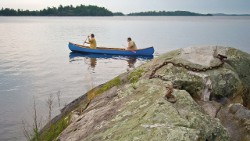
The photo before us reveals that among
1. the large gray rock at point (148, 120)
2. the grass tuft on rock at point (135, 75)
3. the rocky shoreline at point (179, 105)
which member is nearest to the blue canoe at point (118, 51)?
the rocky shoreline at point (179, 105)

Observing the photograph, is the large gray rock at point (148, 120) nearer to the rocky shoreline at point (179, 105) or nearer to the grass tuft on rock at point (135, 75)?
the rocky shoreline at point (179, 105)

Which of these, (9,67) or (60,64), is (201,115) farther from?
(60,64)

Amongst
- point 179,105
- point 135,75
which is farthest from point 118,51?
point 179,105

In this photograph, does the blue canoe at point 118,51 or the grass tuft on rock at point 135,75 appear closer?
the grass tuft on rock at point 135,75

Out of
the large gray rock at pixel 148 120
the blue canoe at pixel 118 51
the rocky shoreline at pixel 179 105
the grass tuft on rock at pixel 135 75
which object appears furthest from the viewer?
the blue canoe at pixel 118 51

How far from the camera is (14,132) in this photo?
11.4 metres

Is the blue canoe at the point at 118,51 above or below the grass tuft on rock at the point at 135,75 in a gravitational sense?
below

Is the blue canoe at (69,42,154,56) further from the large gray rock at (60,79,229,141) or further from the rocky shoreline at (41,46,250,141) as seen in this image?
the large gray rock at (60,79,229,141)

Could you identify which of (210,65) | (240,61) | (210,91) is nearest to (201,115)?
(210,91)

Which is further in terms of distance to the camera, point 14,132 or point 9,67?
point 9,67

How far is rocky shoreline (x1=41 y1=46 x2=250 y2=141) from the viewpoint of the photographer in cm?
338

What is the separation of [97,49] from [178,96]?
94.4 feet

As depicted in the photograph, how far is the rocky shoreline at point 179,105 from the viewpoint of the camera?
3383mm

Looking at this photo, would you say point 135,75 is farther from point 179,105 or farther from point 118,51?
point 118,51
